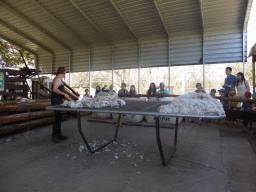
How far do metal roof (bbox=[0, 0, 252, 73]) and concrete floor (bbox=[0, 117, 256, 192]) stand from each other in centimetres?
558

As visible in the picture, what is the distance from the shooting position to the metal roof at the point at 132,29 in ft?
24.4

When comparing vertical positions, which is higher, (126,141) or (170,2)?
(170,2)

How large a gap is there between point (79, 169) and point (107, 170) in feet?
1.43

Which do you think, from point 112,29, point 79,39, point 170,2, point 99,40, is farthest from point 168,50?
point 79,39

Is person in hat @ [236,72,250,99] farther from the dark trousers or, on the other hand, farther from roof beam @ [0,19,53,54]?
roof beam @ [0,19,53,54]

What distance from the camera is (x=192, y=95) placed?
2.70 m

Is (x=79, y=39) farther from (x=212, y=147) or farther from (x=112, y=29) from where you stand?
(x=212, y=147)

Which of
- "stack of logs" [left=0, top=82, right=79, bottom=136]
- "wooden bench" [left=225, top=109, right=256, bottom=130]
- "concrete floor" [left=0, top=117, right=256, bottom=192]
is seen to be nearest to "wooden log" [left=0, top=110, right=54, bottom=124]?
"stack of logs" [left=0, top=82, right=79, bottom=136]

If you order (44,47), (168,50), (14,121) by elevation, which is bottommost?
(14,121)

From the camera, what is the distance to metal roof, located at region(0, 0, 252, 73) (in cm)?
743

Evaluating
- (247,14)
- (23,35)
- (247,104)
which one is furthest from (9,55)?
(247,104)

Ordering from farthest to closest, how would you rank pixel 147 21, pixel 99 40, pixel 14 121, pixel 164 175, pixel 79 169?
1. pixel 99 40
2. pixel 147 21
3. pixel 14 121
4. pixel 79 169
5. pixel 164 175

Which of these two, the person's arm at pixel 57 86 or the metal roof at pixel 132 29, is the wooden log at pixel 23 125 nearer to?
the person's arm at pixel 57 86

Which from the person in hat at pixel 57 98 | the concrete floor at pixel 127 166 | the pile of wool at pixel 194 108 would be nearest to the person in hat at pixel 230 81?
the concrete floor at pixel 127 166
